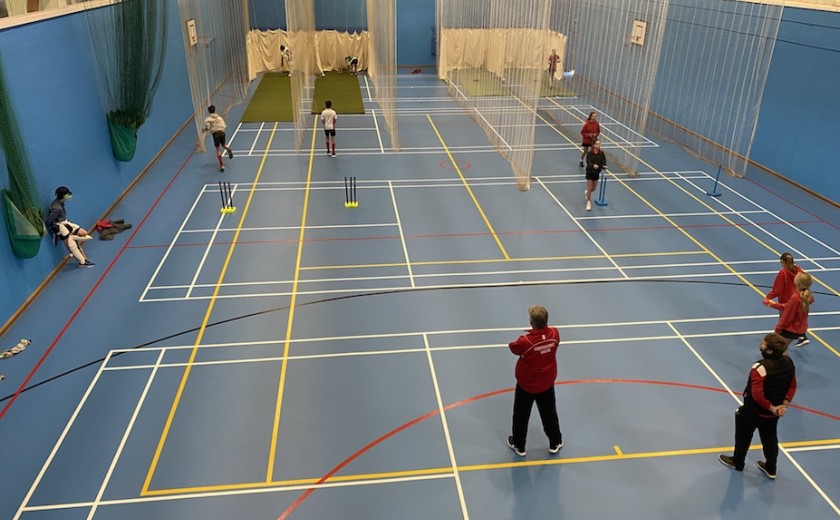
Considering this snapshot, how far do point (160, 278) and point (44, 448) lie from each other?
3.92 meters

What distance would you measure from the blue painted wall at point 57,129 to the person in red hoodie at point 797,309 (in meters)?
10.8

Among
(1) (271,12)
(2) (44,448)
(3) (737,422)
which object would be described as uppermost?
(1) (271,12)

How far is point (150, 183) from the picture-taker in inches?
550

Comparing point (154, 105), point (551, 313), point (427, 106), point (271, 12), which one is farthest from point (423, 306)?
point (271, 12)

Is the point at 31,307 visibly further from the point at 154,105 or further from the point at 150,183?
the point at 154,105

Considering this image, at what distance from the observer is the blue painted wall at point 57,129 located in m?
8.80

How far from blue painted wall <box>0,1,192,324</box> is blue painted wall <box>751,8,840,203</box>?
1573 cm

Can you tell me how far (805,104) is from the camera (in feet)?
44.5

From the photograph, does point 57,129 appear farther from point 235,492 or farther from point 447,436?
point 447,436

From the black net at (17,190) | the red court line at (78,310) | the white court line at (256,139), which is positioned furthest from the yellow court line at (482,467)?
the white court line at (256,139)

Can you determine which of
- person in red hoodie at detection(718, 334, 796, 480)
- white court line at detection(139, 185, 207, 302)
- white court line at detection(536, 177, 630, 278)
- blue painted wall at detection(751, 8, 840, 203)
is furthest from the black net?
blue painted wall at detection(751, 8, 840, 203)

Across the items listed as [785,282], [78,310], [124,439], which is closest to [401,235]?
[78,310]

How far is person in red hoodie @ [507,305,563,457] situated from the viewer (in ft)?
18.3

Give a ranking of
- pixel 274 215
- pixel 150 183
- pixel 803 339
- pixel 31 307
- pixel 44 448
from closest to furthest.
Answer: pixel 44 448
pixel 803 339
pixel 31 307
pixel 274 215
pixel 150 183
